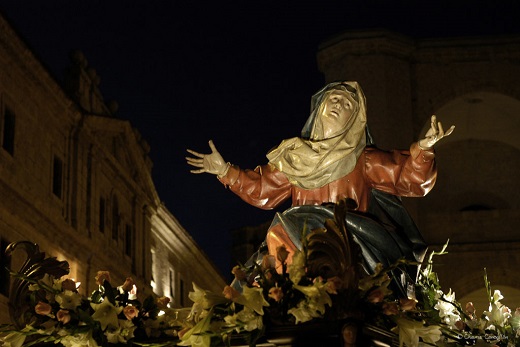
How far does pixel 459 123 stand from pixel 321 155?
2224cm

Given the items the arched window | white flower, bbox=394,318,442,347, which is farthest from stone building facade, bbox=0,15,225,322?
white flower, bbox=394,318,442,347

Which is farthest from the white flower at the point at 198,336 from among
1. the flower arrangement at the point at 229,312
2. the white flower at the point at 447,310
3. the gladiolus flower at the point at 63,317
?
the white flower at the point at 447,310

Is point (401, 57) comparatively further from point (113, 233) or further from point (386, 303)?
point (386, 303)

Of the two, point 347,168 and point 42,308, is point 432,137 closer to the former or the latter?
point 347,168

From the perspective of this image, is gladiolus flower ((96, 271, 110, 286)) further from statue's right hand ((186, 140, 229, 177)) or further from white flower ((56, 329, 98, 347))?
statue's right hand ((186, 140, 229, 177))

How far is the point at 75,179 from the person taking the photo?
24.5 metres

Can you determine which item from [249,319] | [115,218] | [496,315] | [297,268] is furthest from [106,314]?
[115,218]

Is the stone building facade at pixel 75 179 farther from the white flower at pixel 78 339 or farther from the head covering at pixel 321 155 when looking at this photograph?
the white flower at pixel 78 339

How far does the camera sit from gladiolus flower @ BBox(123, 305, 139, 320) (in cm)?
429

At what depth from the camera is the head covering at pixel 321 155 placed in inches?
229

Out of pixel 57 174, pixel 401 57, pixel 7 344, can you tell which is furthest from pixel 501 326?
pixel 401 57

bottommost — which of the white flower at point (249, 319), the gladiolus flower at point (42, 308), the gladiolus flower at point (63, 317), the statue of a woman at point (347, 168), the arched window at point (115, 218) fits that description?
the white flower at point (249, 319)

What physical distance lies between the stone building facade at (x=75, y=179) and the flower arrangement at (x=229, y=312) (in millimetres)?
12552

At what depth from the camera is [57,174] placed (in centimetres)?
2361
